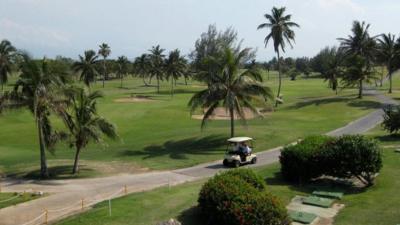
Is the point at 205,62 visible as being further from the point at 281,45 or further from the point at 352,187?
the point at 281,45

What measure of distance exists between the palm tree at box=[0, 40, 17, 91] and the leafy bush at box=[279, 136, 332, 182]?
275ft

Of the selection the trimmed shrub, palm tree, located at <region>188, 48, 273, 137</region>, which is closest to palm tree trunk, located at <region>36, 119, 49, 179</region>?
palm tree, located at <region>188, 48, 273, 137</region>

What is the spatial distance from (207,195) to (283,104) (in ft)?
194

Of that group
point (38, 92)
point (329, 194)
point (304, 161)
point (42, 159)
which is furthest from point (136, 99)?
point (329, 194)

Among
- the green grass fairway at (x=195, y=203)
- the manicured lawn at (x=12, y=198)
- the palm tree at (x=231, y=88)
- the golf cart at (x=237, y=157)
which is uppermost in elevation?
the palm tree at (x=231, y=88)

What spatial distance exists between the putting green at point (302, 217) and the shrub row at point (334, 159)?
431 centimetres

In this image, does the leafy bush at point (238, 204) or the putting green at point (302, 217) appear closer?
the leafy bush at point (238, 204)

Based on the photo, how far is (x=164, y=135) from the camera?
4719cm

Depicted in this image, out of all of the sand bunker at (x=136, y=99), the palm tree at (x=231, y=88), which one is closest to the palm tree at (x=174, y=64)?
the sand bunker at (x=136, y=99)

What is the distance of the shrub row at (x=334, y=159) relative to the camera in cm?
2038

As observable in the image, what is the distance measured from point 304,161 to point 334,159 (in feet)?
4.39

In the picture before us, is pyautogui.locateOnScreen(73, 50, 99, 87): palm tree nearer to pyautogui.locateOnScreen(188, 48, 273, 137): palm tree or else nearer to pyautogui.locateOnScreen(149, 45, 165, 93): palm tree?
pyautogui.locateOnScreen(149, 45, 165, 93): palm tree

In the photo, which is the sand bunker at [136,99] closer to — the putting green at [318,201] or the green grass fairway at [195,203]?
the green grass fairway at [195,203]

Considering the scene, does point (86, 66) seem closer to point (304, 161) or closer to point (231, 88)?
point (231, 88)
